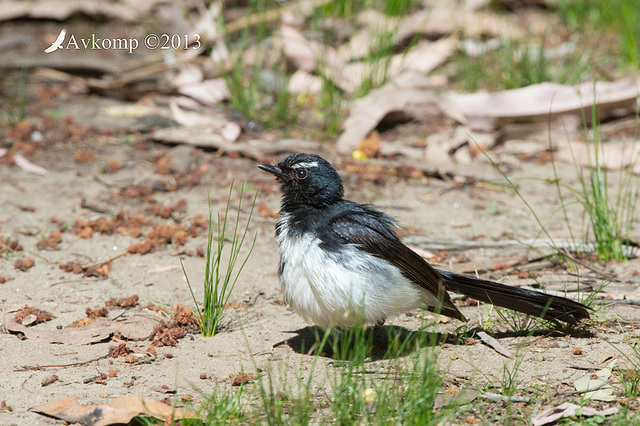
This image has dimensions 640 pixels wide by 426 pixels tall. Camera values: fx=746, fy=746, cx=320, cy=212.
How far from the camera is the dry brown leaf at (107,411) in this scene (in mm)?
3498

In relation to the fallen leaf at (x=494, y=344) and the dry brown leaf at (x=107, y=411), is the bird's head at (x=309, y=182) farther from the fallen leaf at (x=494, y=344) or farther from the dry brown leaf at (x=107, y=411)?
the dry brown leaf at (x=107, y=411)

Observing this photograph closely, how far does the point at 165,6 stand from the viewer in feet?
34.7

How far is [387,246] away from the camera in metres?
4.45

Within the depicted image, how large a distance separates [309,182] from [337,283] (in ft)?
2.49

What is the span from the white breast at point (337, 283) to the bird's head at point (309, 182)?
0.37 m

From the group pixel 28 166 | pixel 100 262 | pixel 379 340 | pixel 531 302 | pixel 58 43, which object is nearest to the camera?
pixel 531 302

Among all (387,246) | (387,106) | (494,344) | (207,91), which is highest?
(207,91)

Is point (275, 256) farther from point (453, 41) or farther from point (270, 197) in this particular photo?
point (453, 41)

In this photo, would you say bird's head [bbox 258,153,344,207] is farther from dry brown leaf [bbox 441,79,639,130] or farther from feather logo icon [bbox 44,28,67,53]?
feather logo icon [bbox 44,28,67,53]

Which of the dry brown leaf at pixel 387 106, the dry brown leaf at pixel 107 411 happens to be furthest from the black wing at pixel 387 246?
the dry brown leaf at pixel 387 106

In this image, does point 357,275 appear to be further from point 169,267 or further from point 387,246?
point 169,267

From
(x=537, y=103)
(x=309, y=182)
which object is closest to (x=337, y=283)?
(x=309, y=182)

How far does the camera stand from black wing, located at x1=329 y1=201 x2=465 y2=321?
14.5ft

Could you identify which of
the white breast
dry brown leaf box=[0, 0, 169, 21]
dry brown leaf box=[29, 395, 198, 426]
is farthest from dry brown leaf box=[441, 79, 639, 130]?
dry brown leaf box=[29, 395, 198, 426]
